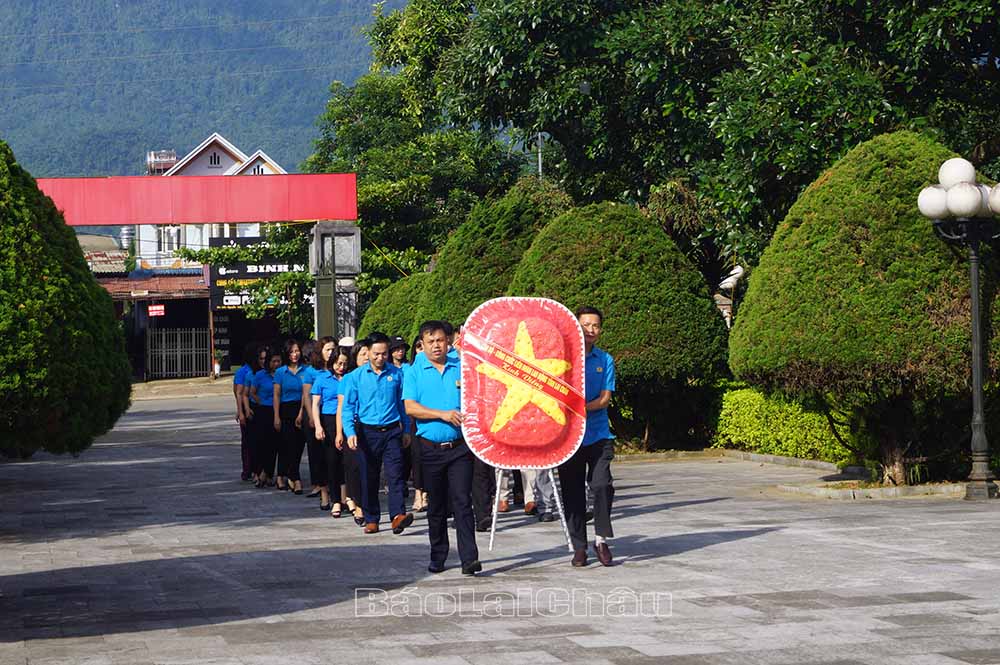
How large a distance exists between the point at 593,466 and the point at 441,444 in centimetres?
120

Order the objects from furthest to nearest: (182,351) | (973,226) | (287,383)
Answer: (182,351) < (287,383) < (973,226)

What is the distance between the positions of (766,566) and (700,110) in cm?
1622

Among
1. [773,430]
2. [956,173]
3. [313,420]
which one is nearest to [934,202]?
[956,173]

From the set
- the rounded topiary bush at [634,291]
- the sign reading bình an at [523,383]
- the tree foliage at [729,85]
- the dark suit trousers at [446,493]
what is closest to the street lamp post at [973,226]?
the tree foliage at [729,85]

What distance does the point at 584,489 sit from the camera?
38.0 feet

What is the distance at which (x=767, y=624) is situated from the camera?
8.41 m

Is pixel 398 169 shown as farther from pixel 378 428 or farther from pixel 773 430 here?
pixel 378 428

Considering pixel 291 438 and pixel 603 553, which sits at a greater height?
pixel 291 438

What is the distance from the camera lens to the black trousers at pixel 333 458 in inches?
639

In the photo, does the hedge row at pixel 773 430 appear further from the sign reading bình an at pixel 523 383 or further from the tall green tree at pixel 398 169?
the tall green tree at pixel 398 169

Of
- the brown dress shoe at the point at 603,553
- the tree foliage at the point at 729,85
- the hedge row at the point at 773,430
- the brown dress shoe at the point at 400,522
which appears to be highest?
the tree foliage at the point at 729,85

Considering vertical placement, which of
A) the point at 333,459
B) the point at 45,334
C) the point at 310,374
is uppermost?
the point at 45,334

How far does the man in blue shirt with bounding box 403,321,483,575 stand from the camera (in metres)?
11.0

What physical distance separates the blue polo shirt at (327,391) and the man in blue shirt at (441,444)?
460 cm
